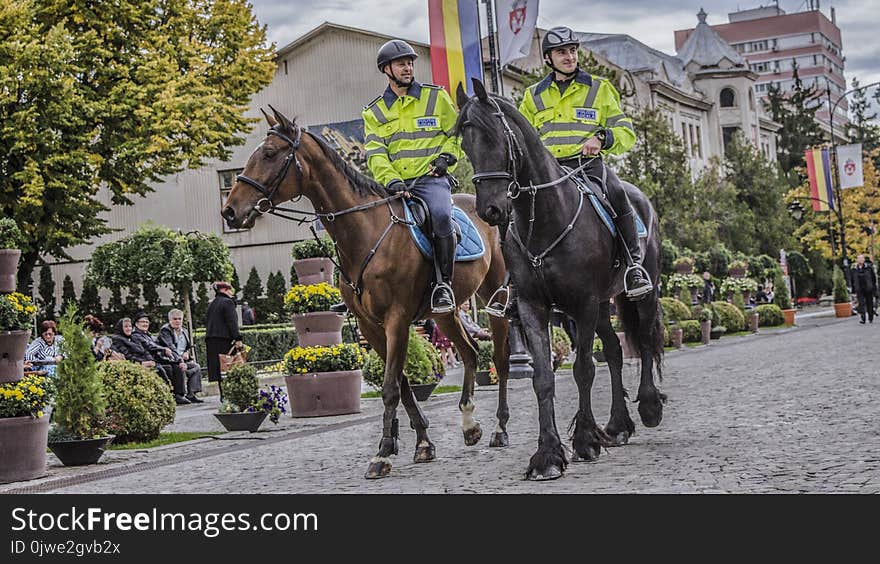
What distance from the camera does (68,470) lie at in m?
11.5

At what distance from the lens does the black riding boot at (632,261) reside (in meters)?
9.46

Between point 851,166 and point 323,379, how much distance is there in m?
37.8

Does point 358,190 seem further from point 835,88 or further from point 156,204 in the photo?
point 835,88

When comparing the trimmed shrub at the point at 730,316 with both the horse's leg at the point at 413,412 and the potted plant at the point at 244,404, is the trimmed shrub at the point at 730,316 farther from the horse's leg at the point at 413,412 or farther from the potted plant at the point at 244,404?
the horse's leg at the point at 413,412

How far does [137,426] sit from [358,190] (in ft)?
15.9

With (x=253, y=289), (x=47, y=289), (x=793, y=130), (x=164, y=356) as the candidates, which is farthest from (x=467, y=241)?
(x=793, y=130)

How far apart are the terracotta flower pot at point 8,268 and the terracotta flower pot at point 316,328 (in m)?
5.11

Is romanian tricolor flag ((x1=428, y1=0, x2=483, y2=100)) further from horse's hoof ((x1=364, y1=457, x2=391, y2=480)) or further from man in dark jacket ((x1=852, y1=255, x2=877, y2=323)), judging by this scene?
man in dark jacket ((x1=852, y1=255, x2=877, y2=323))

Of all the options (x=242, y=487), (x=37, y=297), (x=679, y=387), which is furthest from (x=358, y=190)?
(x=37, y=297)

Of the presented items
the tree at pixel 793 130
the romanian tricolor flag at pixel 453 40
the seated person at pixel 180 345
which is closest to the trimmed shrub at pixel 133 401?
the romanian tricolor flag at pixel 453 40

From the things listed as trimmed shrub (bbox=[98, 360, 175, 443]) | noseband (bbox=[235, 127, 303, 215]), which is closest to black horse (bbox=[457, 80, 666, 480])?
noseband (bbox=[235, 127, 303, 215])

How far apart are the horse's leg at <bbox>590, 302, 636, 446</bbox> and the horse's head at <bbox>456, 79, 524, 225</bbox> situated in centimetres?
220

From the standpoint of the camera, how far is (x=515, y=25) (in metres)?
20.6

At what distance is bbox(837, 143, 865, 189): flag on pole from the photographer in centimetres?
4791
